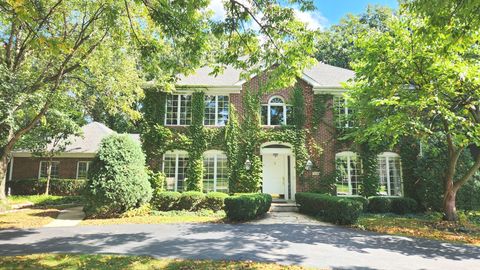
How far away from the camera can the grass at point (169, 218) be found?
39.7 feet

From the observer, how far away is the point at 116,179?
12.8 m

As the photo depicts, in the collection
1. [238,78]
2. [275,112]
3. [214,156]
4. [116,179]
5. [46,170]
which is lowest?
[116,179]

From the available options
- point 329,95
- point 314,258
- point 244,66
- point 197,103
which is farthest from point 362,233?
point 197,103

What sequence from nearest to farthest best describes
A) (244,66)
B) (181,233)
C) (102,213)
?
1. (244,66)
2. (181,233)
3. (102,213)

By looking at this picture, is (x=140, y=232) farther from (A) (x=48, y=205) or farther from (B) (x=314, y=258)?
(A) (x=48, y=205)

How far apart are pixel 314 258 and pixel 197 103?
12.1m

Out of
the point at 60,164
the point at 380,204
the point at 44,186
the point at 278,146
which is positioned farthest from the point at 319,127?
the point at 44,186

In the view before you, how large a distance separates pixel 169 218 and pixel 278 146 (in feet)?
24.5

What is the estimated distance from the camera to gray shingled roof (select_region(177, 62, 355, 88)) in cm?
1773

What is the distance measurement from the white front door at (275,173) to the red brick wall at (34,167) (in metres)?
A: 15.3

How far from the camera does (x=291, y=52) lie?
782 cm

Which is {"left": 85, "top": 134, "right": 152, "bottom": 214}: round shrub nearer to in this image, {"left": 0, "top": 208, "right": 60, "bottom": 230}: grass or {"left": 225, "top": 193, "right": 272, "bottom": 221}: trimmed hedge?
{"left": 0, "top": 208, "right": 60, "bottom": 230}: grass

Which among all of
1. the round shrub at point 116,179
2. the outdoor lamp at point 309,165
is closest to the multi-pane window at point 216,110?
the round shrub at point 116,179

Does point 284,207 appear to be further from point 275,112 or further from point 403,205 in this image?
point 403,205
